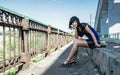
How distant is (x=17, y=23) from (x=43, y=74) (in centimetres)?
126

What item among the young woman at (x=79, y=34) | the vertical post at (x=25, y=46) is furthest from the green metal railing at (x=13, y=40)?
the young woman at (x=79, y=34)

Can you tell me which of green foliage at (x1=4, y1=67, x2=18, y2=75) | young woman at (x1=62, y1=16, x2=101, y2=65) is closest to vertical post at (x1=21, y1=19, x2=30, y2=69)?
green foliage at (x1=4, y1=67, x2=18, y2=75)

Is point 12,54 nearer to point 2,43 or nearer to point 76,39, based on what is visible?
point 2,43

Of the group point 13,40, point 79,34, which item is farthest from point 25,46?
point 79,34

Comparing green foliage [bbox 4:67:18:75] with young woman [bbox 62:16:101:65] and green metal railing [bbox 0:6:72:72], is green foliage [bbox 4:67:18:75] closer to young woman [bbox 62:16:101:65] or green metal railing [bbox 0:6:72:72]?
green metal railing [bbox 0:6:72:72]

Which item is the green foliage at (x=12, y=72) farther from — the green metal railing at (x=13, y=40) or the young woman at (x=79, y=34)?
the young woman at (x=79, y=34)

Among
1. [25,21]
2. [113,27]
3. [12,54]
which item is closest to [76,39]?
[25,21]

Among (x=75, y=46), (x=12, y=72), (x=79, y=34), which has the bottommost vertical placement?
(x=12, y=72)

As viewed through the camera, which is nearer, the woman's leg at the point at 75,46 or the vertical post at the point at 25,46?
the vertical post at the point at 25,46

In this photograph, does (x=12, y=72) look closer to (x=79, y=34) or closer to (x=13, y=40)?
(x=13, y=40)

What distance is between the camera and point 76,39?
26.4 ft

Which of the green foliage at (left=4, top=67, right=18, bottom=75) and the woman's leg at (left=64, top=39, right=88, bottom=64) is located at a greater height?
the woman's leg at (left=64, top=39, right=88, bottom=64)

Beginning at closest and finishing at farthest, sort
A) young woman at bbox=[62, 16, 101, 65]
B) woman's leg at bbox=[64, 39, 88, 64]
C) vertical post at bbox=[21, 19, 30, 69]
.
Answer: vertical post at bbox=[21, 19, 30, 69] → young woman at bbox=[62, 16, 101, 65] → woman's leg at bbox=[64, 39, 88, 64]

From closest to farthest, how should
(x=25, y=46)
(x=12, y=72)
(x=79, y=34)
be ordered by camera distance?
(x=12, y=72) < (x=25, y=46) < (x=79, y=34)
